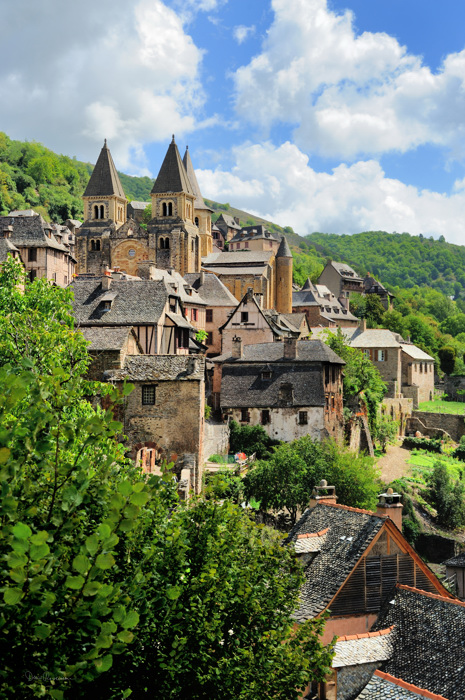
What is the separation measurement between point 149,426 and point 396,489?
2151 cm

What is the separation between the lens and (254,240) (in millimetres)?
126062

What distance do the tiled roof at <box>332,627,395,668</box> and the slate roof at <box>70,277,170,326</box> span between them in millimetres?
26310

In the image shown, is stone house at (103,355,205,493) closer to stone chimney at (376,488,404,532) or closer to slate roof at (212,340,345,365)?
stone chimney at (376,488,404,532)

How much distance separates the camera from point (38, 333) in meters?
23.3

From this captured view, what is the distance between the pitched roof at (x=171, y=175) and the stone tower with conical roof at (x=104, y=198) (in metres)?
6.59

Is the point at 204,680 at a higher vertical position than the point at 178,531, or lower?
lower

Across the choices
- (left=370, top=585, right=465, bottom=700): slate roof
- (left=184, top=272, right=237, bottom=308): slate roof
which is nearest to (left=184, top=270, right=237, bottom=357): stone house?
(left=184, top=272, right=237, bottom=308): slate roof

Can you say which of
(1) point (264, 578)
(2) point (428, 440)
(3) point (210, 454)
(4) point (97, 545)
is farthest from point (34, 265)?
(4) point (97, 545)

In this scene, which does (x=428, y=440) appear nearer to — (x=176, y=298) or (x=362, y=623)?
(x=176, y=298)

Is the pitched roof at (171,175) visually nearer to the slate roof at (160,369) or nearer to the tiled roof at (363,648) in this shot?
the slate roof at (160,369)

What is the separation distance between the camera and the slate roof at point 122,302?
3922cm

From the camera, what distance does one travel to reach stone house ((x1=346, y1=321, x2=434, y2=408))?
257ft

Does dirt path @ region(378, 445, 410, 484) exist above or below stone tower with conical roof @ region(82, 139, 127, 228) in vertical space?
below

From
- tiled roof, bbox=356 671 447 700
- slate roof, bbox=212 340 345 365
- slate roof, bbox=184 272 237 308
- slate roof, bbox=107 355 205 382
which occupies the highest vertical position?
slate roof, bbox=184 272 237 308
